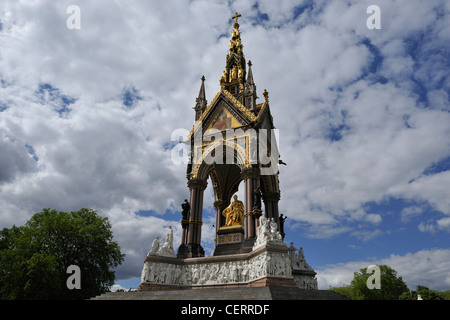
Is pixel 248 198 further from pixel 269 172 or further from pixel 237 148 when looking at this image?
pixel 269 172

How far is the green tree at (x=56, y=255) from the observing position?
22266mm

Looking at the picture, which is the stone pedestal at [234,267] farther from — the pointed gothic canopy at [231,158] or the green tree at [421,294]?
the green tree at [421,294]

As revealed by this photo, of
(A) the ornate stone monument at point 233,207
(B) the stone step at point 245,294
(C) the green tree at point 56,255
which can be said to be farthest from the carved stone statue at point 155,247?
(C) the green tree at point 56,255

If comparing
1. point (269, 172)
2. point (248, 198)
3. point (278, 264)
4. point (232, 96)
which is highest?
point (232, 96)

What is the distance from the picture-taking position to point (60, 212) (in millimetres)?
27844

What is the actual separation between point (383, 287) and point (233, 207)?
115ft

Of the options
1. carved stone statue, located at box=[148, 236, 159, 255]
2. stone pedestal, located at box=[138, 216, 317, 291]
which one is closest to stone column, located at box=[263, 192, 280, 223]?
stone pedestal, located at box=[138, 216, 317, 291]

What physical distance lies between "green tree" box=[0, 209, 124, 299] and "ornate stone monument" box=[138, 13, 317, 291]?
11620 millimetres

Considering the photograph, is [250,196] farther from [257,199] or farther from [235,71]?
[235,71]
